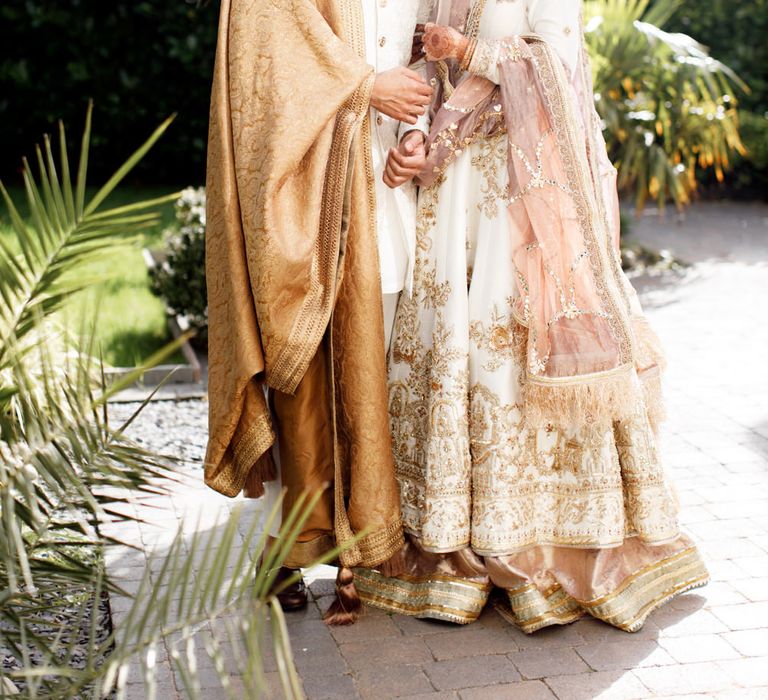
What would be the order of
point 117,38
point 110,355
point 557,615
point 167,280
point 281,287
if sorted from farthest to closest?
point 117,38, point 167,280, point 110,355, point 557,615, point 281,287

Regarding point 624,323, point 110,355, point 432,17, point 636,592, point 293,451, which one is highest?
point 432,17

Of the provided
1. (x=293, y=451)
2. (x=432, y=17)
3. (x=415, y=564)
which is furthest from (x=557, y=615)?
(x=432, y=17)

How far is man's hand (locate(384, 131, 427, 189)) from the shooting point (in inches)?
123

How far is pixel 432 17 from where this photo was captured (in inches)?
131

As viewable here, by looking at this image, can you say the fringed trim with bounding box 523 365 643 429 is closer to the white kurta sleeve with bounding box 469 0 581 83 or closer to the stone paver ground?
the stone paver ground

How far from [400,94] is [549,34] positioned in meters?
0.47

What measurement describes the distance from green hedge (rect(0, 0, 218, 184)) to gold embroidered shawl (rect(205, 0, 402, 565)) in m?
7.43

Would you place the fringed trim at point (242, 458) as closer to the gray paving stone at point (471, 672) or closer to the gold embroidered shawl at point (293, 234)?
the gold embroidered shawl at point (293, 234)

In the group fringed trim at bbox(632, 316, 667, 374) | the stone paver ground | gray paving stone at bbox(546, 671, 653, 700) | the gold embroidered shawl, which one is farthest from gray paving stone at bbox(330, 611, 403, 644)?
fringed trim at bbox(632, 316, 667, 374)

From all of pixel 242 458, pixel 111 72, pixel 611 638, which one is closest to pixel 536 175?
pixel 242 458

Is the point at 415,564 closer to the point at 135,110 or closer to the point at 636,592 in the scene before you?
the point at 636,592

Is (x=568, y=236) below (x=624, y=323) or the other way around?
the other way around

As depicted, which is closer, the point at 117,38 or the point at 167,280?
the point at 167,280

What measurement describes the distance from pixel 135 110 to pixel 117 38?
668 mm
